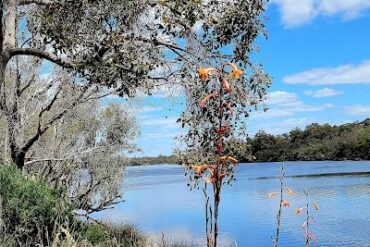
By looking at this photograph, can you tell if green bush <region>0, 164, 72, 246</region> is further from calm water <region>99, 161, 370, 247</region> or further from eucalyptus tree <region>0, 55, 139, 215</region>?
calm water <region>99, 161, 370, 247</region>

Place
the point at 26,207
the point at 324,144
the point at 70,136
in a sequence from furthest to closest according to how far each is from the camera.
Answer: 1. the point at 324,144
2. the point at 70,136
3. the point at 26,207

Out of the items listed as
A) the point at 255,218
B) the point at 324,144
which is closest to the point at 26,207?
the point at 255,218

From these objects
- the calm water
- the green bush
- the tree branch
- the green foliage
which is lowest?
the calm water

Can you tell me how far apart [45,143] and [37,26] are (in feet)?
31.6

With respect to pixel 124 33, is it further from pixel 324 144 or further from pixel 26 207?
pixel 324 144

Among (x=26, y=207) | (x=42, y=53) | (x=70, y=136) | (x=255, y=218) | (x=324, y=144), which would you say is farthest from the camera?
(x=324, y=144)

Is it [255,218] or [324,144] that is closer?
[255,218]

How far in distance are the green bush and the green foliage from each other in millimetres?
122768

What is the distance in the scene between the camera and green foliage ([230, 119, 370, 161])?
135 m

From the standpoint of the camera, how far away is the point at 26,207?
9508 millimetres

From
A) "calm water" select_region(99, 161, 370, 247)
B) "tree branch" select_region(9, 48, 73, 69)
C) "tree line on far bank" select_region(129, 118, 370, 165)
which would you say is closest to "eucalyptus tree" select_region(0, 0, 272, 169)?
"tree branch" select_region(9, 48, 73, 69)

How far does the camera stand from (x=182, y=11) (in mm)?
10273

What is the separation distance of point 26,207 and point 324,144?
5553 inches

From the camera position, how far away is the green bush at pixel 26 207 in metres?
9.13
